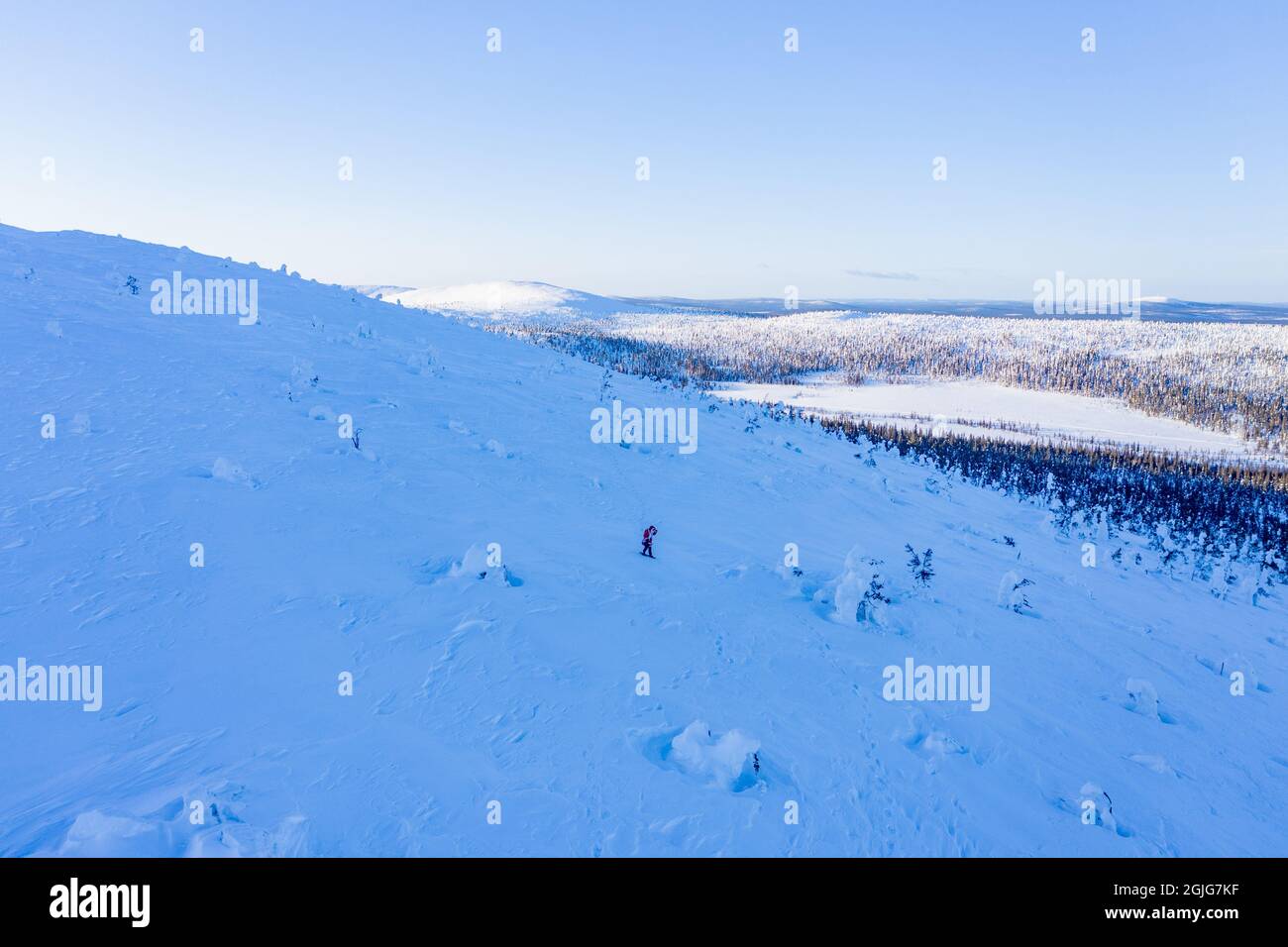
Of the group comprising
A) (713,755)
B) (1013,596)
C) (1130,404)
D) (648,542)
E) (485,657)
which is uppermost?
(1130,404)

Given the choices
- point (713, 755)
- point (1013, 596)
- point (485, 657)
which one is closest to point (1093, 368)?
point (1013, 596)

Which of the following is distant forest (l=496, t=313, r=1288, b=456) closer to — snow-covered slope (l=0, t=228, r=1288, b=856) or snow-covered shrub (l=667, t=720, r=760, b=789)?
snow-covered slope (l=0, t=228, r=1288, b=856)

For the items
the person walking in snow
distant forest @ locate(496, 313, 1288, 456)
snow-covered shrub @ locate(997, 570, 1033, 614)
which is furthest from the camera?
distant forest @ locate(496, 313, 1288, 456)

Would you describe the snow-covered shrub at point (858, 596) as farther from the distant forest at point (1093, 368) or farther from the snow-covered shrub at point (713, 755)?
the distant forest at point (1093, 368)

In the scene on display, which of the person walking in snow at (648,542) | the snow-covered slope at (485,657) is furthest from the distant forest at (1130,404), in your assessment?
the person walking in snow at (648,542)

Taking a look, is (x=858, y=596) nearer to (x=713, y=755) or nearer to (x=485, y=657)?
(x=713, y=755)

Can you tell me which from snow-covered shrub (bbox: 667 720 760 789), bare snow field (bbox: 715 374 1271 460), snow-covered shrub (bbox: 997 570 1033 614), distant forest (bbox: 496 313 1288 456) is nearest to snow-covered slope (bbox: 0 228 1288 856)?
snow-covered shrub (bbox: 667 720 760 789)

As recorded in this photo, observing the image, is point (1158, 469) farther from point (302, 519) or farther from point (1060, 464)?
point (302, 519)

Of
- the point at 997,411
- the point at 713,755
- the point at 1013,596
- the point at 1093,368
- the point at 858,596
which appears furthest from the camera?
the point at 1093,368
